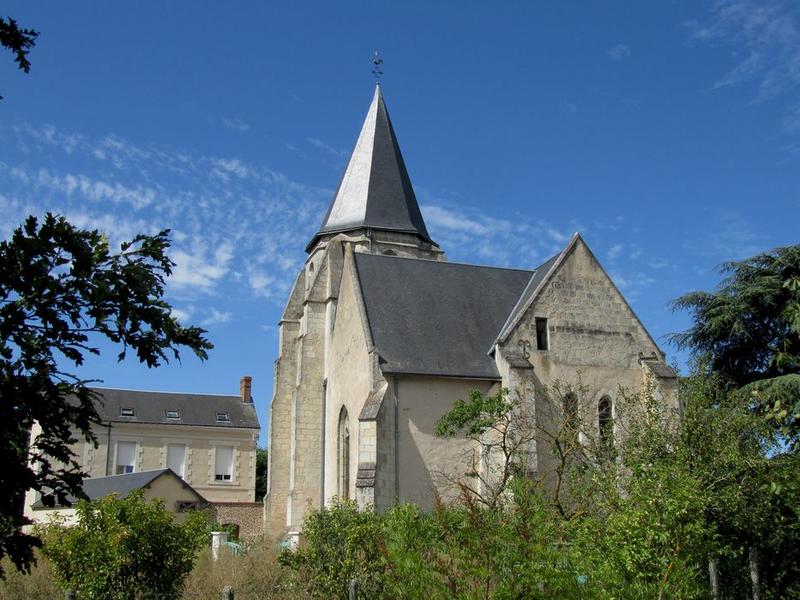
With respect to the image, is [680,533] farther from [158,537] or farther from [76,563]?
[76,563]

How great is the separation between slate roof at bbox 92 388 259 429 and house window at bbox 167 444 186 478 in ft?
3.82

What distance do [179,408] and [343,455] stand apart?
75.4 ft

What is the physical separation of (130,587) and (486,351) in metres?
9.04

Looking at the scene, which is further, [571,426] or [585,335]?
[585,335]

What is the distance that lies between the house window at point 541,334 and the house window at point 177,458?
2466 centimetres

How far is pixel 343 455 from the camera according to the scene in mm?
19281

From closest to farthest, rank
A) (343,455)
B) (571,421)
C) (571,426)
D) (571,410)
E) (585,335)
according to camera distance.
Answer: (571,421) → (571,426) → (571,410) → (585,335) → (343,455)

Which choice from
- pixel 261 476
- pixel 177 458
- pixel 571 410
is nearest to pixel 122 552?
pixel 571 410

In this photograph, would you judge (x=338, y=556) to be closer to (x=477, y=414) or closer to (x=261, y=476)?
(x=477, y=414)

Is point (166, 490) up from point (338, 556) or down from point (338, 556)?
up

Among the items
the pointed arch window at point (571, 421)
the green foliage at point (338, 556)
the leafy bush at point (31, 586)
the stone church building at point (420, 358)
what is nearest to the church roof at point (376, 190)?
the stone church building at point (420, 358)

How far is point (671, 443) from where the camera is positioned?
12648 mm

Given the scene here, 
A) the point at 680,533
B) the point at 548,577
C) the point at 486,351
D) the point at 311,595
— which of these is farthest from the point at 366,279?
the point at 548,577

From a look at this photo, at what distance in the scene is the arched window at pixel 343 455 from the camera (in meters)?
18.8
